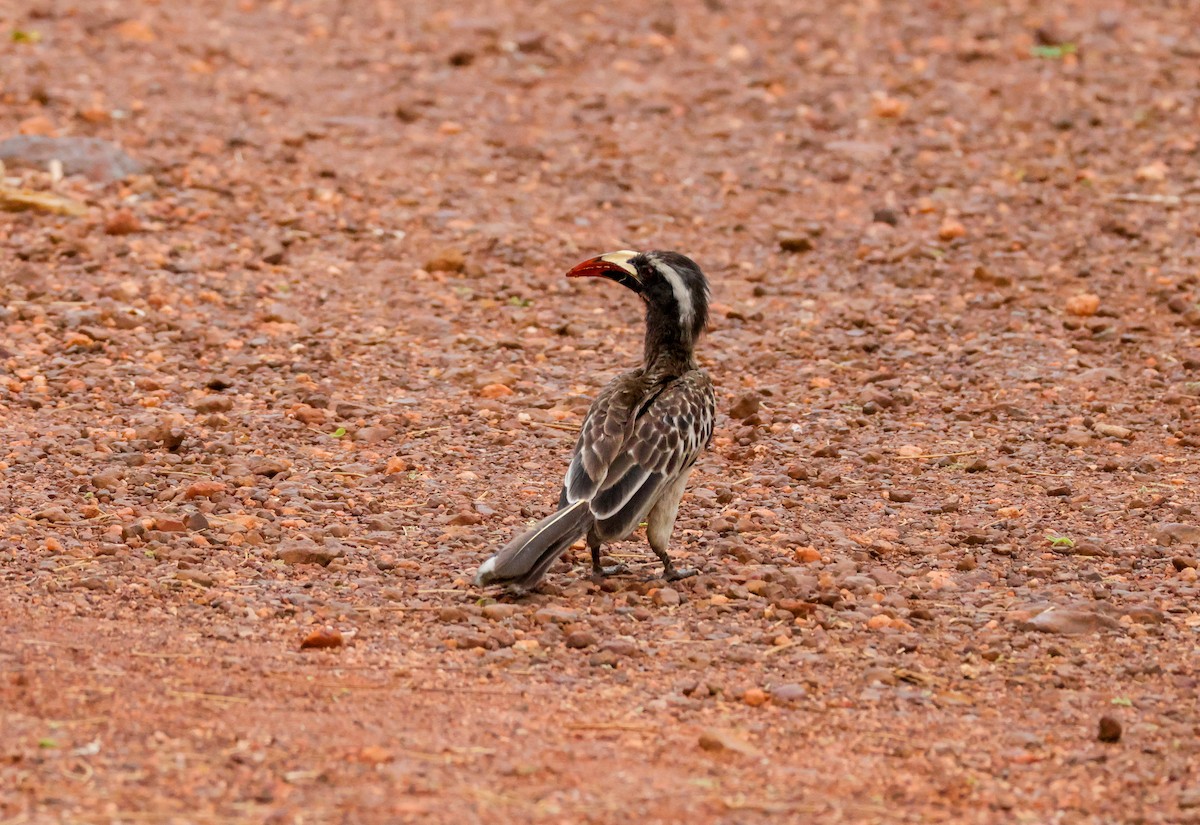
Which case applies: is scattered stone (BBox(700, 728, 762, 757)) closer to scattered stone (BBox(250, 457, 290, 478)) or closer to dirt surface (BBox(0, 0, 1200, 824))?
dirt surface (BBox(0, 0, 1200, 824))

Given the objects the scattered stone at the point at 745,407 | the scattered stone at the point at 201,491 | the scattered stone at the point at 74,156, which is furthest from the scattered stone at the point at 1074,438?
the scattered stone at the point at 74,156

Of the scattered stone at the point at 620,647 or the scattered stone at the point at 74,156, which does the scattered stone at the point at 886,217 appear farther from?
the scattered stone at the point at 620,647

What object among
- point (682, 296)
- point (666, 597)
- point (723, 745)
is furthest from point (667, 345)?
point (723, 745)

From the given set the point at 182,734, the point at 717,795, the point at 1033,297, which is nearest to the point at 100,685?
the point at 182,734

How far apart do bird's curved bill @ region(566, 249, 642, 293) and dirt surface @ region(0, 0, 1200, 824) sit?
3.40 ft

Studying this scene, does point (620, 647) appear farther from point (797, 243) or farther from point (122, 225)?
point (122, 225)

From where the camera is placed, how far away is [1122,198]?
38.0 feet

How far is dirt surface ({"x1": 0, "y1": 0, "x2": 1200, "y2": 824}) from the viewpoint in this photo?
4961 mm

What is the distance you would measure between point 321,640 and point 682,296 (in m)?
2.37

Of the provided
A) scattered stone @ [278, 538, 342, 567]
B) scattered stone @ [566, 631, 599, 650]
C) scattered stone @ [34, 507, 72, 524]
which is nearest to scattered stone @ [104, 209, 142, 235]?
scattered stone @ [34, 507, 72, 524]

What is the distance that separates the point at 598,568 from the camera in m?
6.55

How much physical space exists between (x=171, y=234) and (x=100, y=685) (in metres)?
5.86

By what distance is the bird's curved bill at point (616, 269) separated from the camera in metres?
7.27

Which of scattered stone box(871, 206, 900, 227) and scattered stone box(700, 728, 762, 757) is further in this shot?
scattered stone box(871, 206, 900, 227)
